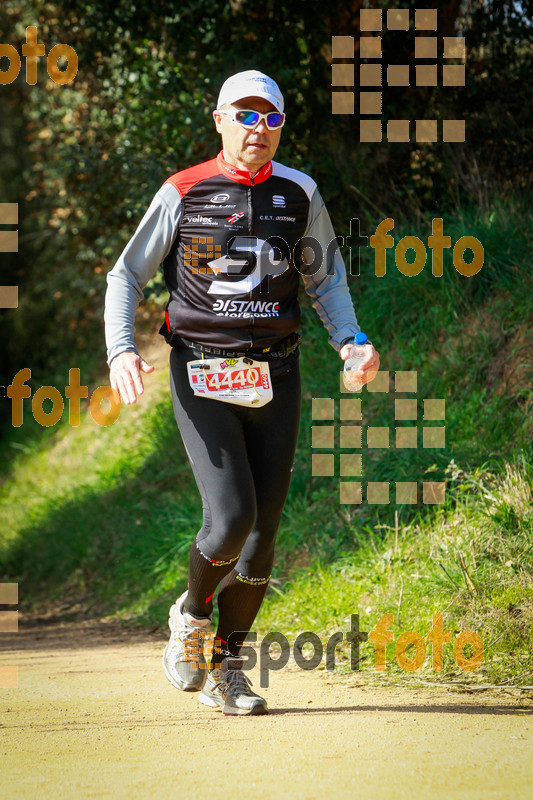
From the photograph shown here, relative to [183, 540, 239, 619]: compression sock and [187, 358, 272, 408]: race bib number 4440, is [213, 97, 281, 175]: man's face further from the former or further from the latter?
[183, 540, 239, 619]: compression sock

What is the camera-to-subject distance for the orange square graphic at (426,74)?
8477 millimetres

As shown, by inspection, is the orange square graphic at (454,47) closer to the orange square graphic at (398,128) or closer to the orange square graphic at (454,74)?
the orange square graphic at (454,74)

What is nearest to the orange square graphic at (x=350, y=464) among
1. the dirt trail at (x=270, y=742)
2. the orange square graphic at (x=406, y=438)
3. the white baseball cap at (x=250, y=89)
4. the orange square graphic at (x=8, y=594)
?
the orange square graphic at (x=406, y=438)

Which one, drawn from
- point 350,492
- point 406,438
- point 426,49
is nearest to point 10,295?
point 426,49

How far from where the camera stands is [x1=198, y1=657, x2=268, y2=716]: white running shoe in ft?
14.0

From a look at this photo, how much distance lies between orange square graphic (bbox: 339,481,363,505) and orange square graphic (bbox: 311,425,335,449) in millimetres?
453

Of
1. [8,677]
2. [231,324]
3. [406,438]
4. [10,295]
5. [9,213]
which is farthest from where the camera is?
[10,295]

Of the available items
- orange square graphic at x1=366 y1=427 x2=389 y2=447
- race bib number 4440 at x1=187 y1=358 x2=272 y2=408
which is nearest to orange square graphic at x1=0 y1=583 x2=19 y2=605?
orange square graphic at x1=366 y1=427 x2=389 y2=447

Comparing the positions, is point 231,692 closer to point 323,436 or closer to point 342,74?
point 323,436

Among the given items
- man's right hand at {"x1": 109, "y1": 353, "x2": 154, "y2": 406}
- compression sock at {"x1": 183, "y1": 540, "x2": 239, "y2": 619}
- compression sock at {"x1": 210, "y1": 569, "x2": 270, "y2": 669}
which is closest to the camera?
man's right hand at {"x1": 109, "y1": 353, "x2": 154, "y2": 406}

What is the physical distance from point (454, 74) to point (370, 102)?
2.39 feet

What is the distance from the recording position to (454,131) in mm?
8383

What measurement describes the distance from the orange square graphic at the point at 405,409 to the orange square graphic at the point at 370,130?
261 centimetres

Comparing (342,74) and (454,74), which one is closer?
(454,74)
